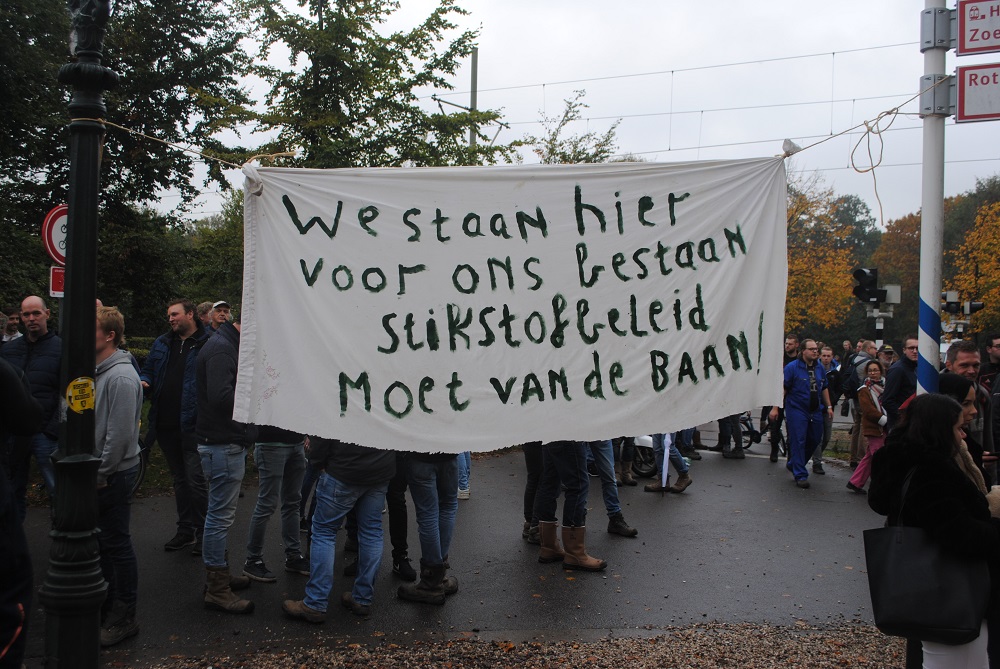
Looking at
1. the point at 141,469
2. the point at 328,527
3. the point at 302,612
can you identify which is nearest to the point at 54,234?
the point at 141,469

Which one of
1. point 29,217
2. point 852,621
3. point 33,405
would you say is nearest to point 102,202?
point 29,217

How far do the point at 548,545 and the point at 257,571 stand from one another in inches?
87.6

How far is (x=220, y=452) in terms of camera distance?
5.27 m

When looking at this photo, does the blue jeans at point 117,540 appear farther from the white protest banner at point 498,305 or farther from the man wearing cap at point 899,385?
the man wearing cap at point 899,385

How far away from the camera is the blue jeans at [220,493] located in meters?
5.14

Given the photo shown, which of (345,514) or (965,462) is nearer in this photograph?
(965,462)

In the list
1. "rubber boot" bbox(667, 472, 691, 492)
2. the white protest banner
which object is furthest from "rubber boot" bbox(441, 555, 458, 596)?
"rubber boot" bbox(667, 472, 691, 492)

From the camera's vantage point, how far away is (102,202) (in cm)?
1441

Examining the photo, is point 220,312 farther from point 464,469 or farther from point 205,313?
point 464,469

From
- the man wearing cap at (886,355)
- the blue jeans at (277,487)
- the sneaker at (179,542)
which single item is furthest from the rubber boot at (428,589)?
the man wearing cap at (886,355)

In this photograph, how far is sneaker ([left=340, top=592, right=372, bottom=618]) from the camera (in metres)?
5.03

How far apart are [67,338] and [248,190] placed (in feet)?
3.41

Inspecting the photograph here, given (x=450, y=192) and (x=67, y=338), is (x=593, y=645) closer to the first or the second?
(x=450, y=192)

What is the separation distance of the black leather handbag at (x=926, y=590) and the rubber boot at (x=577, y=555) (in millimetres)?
2907
